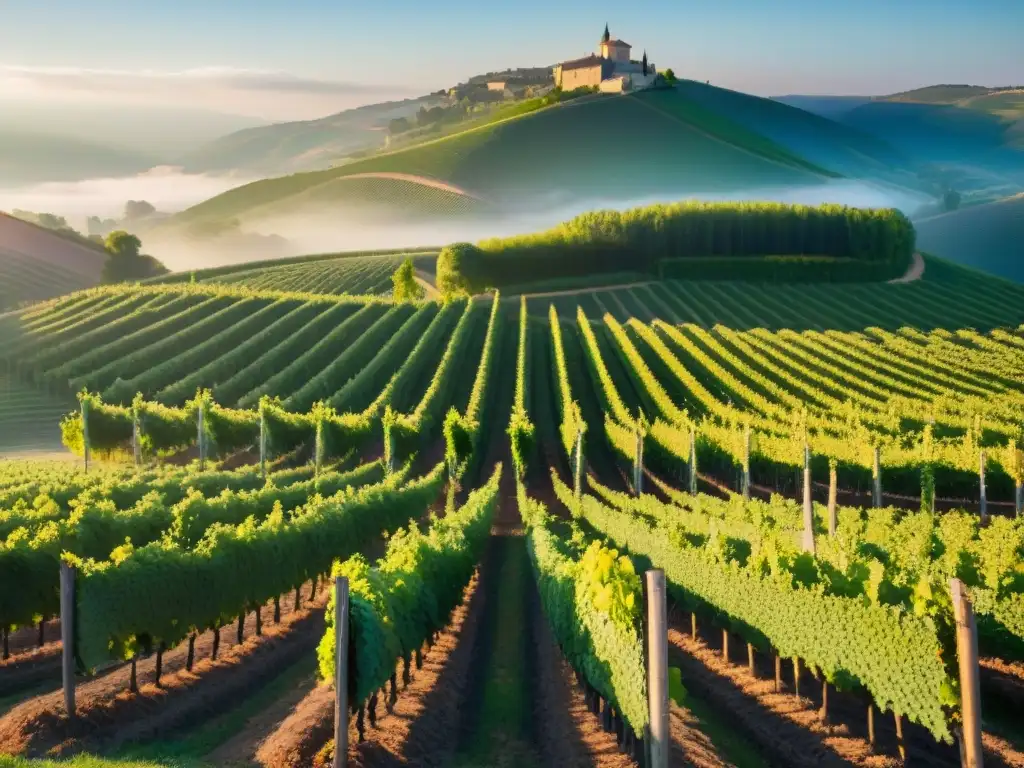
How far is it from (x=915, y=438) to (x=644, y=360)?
85.6 feet

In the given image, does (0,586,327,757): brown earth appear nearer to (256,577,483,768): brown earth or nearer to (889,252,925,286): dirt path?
(256,577,483,768): brown earth

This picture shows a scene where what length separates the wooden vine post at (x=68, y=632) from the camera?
16203mm

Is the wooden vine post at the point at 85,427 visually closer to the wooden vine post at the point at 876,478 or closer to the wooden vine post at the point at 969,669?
the wooden vine post at the point at 876,478

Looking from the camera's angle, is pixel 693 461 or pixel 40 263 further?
pixel 40 263

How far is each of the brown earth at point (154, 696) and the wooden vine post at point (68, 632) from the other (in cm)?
33

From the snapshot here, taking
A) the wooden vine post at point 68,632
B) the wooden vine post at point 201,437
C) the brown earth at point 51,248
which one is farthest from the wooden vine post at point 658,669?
the brown earth at point 51,248

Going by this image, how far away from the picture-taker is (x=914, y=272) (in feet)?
377

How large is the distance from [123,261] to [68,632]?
4543 inches

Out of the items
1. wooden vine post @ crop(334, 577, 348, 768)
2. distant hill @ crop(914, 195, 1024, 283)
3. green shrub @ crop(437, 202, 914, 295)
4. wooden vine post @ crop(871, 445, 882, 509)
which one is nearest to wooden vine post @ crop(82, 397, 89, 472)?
wooden vine post @ crop(871, 445, 882, 509)

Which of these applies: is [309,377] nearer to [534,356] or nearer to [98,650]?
[534,356]

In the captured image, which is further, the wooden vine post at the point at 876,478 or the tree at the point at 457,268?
the tree at the point at 457,268

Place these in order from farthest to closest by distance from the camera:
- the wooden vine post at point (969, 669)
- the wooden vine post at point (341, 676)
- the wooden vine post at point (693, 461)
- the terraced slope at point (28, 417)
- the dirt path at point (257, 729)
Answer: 1. the terraced slope at point (28, 417)
2. the wooden vine post at point (693, 461)
3. the dirt path at point (257, 729)
4. the wooden vine post at point (341, 676)
5. the wooden vine post at point (969, 669)

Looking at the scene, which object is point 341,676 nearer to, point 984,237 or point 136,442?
point 136,442

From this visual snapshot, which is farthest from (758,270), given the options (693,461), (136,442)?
(136,442)
